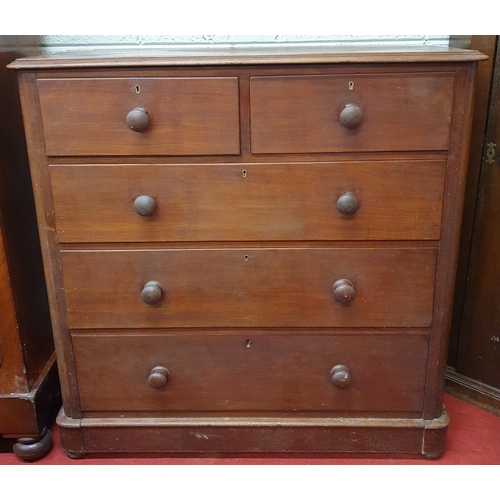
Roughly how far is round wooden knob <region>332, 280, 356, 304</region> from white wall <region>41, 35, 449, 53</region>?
880 millimetres

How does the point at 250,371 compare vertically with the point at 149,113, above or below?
below

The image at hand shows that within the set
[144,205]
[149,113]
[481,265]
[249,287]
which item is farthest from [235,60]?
[481,265]

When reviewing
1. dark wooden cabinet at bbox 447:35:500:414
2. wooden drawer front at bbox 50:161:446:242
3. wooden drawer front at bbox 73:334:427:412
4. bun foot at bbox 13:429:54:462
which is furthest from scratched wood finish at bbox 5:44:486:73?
bun foot at bbox 13:429:54:462

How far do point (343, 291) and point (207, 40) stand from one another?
1.01 meters

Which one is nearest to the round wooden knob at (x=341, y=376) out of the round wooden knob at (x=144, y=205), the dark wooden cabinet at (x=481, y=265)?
the dark wooden cabinet at (x=481, y=265)

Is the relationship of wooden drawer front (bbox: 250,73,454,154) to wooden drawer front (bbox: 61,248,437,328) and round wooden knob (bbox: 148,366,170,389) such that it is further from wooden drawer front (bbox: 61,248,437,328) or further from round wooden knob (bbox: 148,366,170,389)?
round wooden knob (bbox: 148,366,170,389)

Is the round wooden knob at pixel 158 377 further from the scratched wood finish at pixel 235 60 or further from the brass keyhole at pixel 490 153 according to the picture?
the brass keyhole at pixel 490 153

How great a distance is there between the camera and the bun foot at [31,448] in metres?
1.61

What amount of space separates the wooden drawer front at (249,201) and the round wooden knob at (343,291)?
12 centimetres

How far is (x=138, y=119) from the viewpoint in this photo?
Result: 1.29 m

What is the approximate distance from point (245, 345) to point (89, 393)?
0.46 meters

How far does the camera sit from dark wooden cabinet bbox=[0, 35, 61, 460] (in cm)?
148

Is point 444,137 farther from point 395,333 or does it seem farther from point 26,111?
point 26,111

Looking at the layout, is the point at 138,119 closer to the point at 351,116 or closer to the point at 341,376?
the point at 351,116
